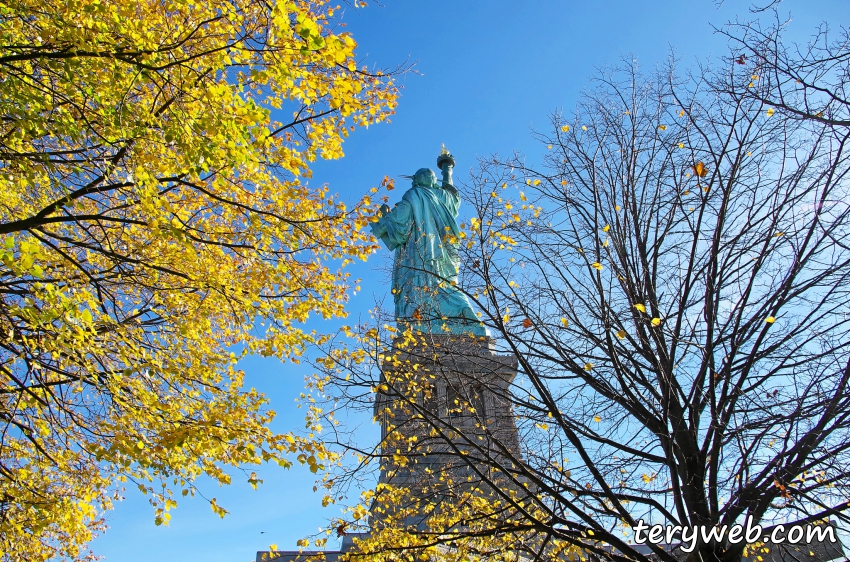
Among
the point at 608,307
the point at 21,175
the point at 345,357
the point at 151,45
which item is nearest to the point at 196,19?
the point at 151,45

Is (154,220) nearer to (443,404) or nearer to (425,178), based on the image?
(443,404)

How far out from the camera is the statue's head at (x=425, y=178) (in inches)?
832

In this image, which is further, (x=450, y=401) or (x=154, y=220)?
(x=450, y=401)

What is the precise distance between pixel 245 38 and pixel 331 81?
3.45 feet

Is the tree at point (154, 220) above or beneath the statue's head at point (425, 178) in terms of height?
beneath

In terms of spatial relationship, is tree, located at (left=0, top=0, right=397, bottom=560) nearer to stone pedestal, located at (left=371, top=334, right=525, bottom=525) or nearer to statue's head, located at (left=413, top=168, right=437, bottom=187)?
stone pedestal, located at (left=371, top=334, right=525, bottom=525)

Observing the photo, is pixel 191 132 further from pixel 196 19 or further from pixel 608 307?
pixel 608 307

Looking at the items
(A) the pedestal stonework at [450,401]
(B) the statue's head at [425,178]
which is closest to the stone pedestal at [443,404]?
(A) the pedestal stonework at [450,401]

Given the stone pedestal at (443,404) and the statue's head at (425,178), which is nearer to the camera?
the stone pedestal at (443,404)

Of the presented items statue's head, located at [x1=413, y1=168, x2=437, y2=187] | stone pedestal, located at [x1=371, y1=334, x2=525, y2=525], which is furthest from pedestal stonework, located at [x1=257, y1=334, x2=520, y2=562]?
statue's head, located at [x1=413, y1=168, x2=437, y2=187]

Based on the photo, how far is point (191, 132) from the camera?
4.51m

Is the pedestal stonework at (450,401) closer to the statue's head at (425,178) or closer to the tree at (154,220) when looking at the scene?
the tree at (154,220)

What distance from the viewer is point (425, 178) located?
21141 millimetres

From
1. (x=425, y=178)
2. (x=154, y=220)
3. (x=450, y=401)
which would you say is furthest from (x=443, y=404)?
(x=425, y=178)
